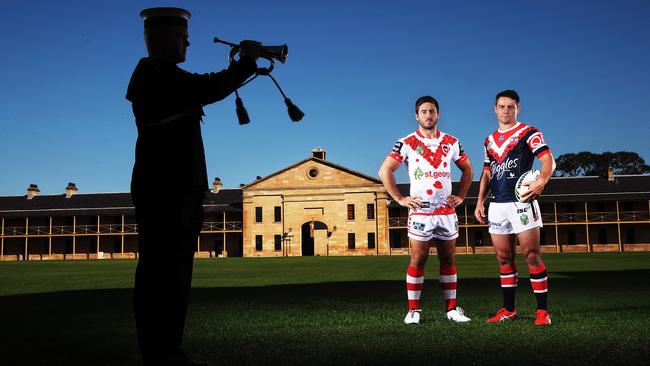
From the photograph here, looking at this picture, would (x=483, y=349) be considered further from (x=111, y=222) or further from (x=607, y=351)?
(x=111, y=222)

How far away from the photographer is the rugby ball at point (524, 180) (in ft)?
19.2

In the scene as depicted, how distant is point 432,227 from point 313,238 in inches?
2161

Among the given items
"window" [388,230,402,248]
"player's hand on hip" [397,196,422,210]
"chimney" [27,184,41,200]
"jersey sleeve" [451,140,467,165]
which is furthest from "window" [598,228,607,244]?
"chimney" [27,184,41,200]

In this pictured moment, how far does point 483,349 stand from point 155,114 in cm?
269

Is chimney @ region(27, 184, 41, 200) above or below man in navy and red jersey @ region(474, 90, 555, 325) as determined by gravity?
above

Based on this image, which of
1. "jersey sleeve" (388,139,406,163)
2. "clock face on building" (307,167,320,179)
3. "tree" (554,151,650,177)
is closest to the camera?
"jersey sleeve" (388,139,406,163)

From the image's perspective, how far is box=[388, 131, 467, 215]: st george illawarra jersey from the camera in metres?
6.13

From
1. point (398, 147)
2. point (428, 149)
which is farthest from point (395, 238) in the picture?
point (428, 149)

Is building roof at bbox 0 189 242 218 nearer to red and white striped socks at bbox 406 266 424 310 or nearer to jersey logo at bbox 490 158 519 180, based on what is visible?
red and white striped socks at bbox 406 266 424 310

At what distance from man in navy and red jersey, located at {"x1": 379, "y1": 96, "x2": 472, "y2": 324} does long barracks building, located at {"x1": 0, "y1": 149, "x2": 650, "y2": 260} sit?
48.9 m

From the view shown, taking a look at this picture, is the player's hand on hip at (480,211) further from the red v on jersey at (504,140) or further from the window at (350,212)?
the window at (350,212)

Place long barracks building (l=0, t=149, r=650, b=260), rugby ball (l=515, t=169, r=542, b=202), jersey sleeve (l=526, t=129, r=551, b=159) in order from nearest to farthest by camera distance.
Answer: rugby ball (l=515, t=169, r=542, b=202)
jersey sleeve (l=526, t=129, r=551, b=159)
long barracks building (l=0, t=149, r=650, b=260)

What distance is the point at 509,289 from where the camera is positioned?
612 centimetres

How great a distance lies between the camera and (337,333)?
16.9 feet
